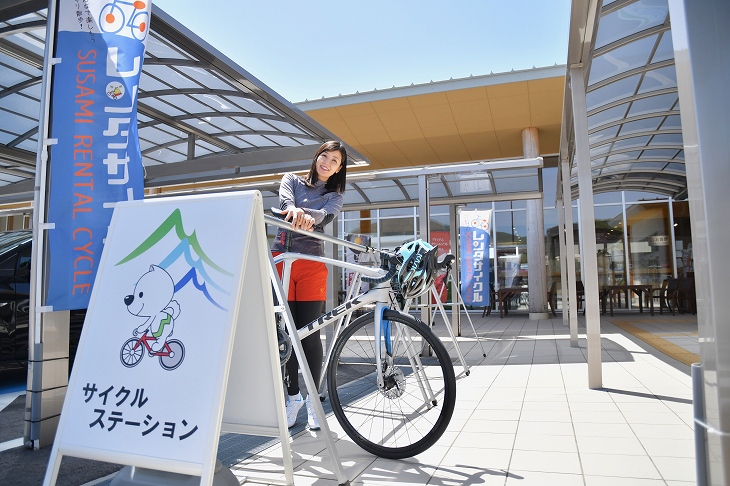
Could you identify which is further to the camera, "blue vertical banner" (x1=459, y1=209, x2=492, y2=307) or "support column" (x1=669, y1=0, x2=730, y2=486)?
"blue vertical banner" (x1=459, y1=209, x2=492, y2=307)

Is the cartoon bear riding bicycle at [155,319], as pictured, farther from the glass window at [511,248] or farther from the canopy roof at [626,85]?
the glass window at [511,248]

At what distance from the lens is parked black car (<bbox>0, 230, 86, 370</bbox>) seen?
456 centimetres

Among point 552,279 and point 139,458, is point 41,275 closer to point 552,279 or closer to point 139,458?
point 139,458

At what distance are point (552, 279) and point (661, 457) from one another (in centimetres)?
1537

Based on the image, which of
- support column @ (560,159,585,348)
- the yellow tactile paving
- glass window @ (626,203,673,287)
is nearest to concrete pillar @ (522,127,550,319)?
the yellow tactile paving

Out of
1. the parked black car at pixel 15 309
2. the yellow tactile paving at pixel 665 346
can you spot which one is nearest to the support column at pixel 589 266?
the yellow tactile paving at pixel 665 346

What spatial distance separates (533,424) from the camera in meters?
3.42

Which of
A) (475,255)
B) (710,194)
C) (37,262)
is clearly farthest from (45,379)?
(475,255)

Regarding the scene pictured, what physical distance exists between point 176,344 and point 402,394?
54.9 inches

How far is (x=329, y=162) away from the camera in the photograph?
132 inches

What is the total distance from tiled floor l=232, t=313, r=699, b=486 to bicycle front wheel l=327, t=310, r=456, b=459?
0.13 metres

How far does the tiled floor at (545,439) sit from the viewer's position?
2.47 meters

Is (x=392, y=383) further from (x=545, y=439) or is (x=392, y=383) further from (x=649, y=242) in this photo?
(x=649, y=242)

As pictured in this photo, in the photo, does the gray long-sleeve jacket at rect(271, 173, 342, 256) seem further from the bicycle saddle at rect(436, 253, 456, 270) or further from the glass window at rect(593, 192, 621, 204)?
the glass window at rect(593, 192, 621, 204)
